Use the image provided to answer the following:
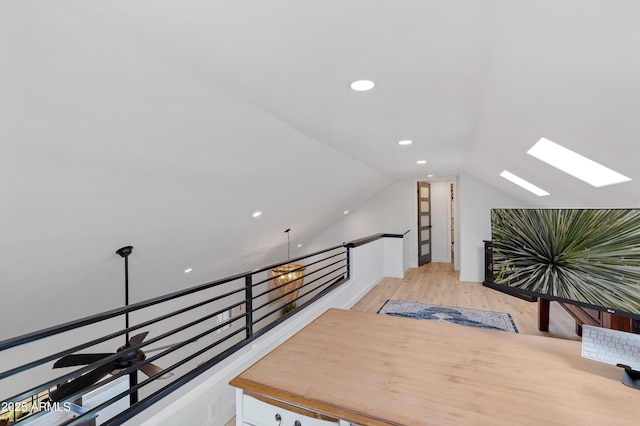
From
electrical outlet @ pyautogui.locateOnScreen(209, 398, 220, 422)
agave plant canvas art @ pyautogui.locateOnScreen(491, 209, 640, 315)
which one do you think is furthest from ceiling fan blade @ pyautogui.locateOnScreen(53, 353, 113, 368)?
agave plant canvas art @ pyautogui.locateOnScreen(491, 209, 640, 315)

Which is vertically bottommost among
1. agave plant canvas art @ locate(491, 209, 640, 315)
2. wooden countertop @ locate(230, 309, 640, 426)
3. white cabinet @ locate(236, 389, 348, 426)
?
white cabinet @ locate(236, 389, 348, 426)

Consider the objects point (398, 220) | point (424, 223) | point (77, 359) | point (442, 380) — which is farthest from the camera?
point (424, 223)

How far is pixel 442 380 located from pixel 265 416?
660mm

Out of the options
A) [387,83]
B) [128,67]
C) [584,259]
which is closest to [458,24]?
[387,83]

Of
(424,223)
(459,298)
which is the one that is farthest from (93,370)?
(424,223)

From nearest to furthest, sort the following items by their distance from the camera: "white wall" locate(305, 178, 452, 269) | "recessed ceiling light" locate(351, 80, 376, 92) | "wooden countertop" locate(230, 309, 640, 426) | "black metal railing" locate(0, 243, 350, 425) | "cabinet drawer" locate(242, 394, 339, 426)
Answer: "wooden countertop" locate(230, 309, 640, 426), "cabinet drawer" locate(242, 394, 339, 426), "black metal railing" locate(0, 243, 350, 425), "recessed ceiling light" locate(351, 80, 376, 92), "white wall" locate(305, 178, 452, 269)

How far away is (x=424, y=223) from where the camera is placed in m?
7.59

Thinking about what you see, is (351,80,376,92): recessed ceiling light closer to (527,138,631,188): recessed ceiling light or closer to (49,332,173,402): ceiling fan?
(527,138,631,188): recessed ceiling light

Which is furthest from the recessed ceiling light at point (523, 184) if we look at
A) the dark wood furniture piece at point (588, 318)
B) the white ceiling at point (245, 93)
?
the dark wood furniture piece at point (588, 318)

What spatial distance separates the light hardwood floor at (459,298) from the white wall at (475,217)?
31 cm

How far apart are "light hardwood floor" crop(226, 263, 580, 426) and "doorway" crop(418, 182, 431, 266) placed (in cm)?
98

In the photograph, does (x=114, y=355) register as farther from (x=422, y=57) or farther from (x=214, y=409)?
(x=422, y=57)

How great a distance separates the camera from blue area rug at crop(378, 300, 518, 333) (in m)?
3.71

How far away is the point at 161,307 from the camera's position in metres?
4.70
